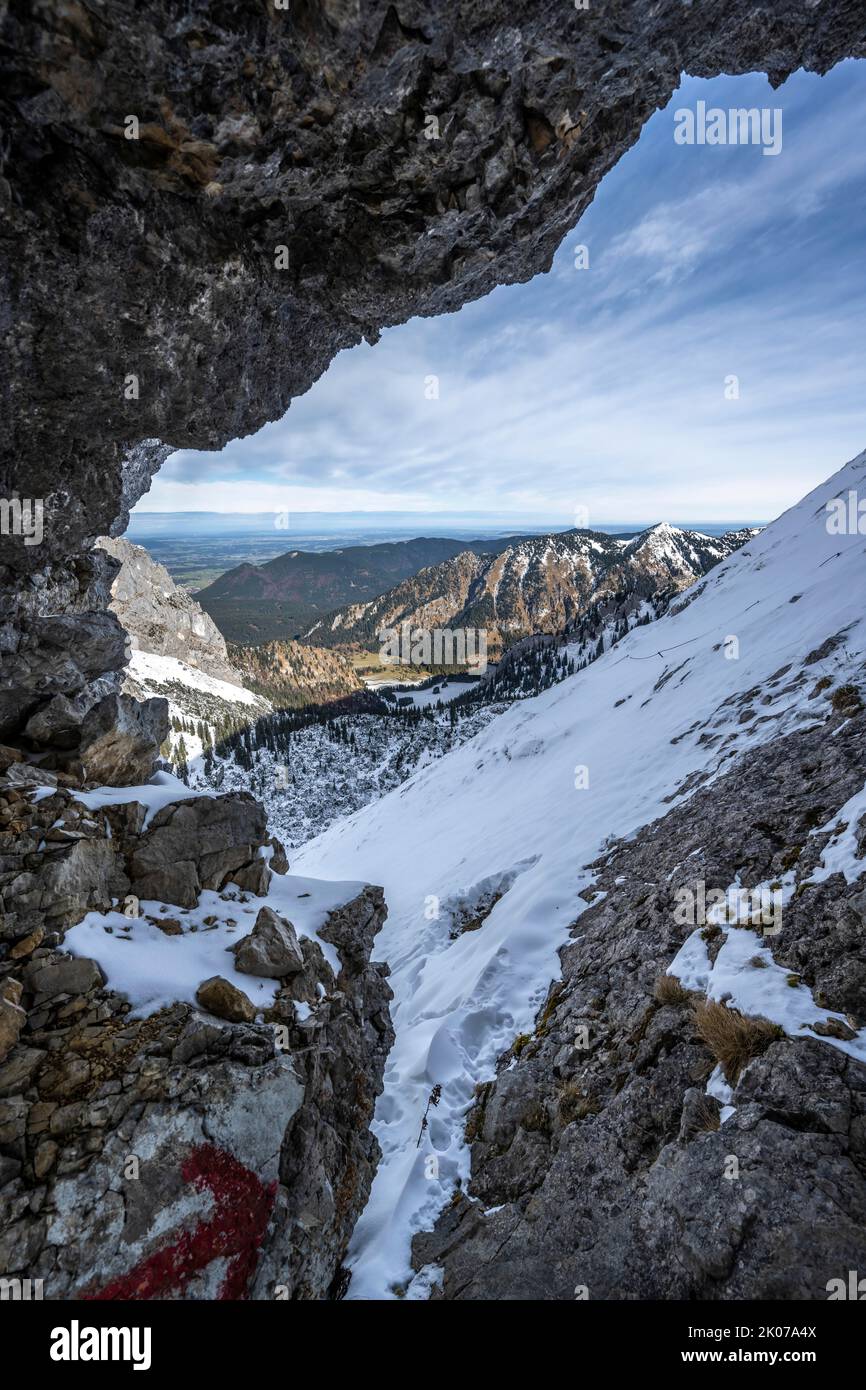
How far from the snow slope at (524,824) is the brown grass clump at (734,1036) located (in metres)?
5.43

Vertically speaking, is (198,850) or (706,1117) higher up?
(198,850)

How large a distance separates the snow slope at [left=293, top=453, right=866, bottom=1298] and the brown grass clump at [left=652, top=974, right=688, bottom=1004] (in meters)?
4.21

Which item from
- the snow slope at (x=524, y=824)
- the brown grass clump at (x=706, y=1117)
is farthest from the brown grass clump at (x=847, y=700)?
the brown grass clump at (x=706, y=1117)

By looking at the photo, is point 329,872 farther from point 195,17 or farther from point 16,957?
point 195,17

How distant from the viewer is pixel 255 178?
6.95 metres

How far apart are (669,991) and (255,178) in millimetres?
13458

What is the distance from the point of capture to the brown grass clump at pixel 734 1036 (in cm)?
659

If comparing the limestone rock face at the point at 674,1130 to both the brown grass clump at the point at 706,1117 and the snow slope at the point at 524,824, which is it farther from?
the snow slope at the point at 524,824

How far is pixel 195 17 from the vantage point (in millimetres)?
5262

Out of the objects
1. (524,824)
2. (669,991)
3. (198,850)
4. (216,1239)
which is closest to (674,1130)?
(669,991)

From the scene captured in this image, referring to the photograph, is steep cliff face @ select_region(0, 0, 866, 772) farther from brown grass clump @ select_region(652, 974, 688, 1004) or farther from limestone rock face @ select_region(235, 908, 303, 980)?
brown grass clump @ select_region(652, 974, 688, 1004)

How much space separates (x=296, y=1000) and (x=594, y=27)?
14526mm

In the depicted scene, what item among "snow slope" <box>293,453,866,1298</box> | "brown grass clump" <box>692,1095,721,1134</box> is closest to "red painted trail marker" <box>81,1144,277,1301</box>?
"snow slope" <box>293,453,866,1298</box>

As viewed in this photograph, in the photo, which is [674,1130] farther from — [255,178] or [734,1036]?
[255,178]
